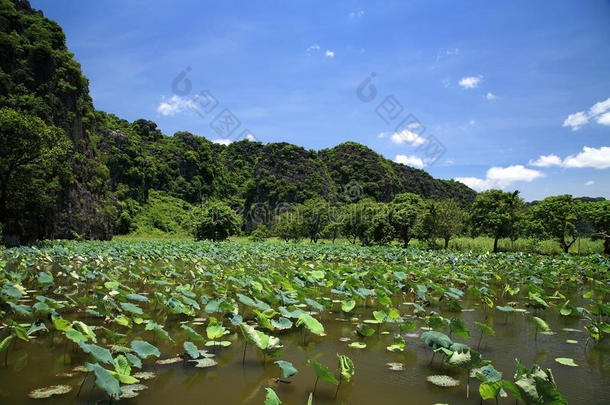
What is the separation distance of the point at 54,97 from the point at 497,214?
38.9 metres

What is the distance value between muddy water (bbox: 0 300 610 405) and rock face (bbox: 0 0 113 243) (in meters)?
24.1

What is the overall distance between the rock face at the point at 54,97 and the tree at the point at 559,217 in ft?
130

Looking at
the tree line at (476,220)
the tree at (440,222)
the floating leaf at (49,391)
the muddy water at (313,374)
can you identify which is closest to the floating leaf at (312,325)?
the muddy water at (313,374)

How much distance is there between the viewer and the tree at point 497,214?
29.4 meters

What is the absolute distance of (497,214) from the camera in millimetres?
29547

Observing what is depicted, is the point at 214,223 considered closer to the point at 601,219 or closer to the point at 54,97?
the point at 54,97

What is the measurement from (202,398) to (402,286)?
196 inches

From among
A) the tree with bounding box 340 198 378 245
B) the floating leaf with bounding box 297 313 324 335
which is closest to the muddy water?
the floating leaf with bounding box 297 313 324 335

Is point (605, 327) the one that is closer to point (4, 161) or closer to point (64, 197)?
point (4, 161)

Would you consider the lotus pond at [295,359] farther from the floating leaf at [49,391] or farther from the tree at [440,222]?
the tree at [440,222]

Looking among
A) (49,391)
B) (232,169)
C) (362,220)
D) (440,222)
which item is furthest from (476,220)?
(232,169)

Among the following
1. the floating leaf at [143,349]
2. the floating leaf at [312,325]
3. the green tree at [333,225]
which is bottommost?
the floating leaf at [143,349]

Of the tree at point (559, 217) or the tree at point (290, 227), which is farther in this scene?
the tree at point (290, 227)

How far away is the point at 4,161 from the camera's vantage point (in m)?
17.1
